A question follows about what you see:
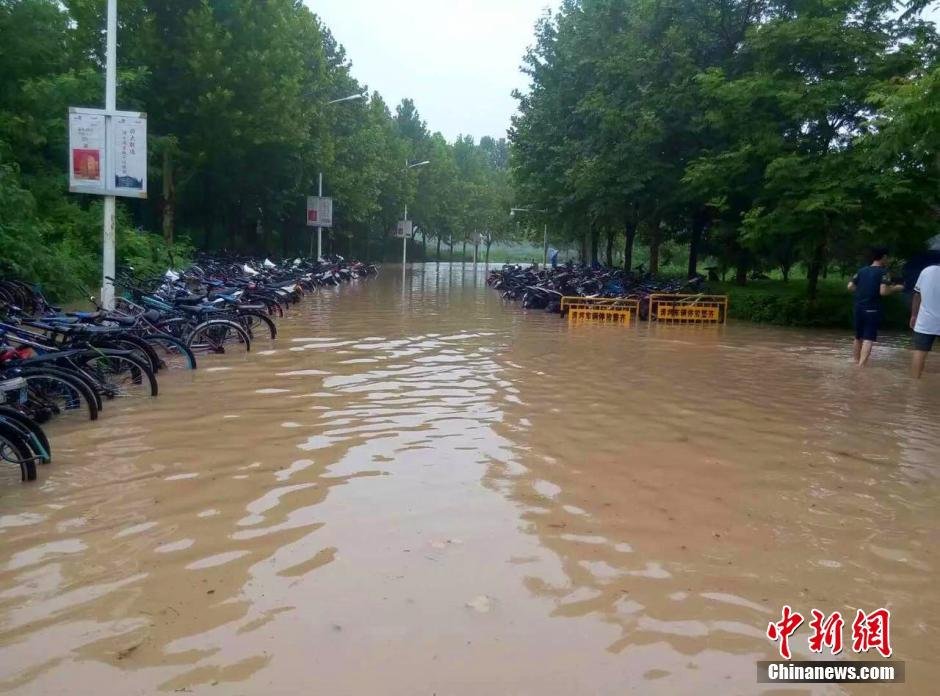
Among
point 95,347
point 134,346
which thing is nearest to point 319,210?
point 134,346

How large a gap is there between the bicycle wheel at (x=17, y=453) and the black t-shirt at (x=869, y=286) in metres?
10.2

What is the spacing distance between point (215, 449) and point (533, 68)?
85.5 feet

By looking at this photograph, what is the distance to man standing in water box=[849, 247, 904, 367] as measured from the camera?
33.6 feet

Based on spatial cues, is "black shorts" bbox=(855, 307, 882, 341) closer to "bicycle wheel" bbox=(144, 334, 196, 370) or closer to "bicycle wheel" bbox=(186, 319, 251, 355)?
"bicycle wheel" bbox=(186, 319, 251, 355)

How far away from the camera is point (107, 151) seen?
10750mm

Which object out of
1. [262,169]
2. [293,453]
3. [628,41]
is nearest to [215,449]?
[293,453]

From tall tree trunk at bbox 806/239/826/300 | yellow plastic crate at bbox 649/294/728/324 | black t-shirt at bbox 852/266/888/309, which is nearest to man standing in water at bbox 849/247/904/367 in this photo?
black t-shirt at bbox 852/266/888/309

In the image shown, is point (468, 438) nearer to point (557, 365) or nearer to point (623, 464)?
point (623, 464)

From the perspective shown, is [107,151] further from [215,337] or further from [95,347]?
[95,347]

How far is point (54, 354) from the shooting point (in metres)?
6.21

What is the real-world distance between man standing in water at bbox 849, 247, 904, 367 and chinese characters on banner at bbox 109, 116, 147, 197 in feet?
34.1

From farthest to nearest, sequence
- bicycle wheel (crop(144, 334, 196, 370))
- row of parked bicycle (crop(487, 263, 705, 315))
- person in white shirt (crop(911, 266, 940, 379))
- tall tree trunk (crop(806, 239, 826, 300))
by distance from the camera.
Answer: row of parked bicycle (crop(487, 263, 705, 315)) < tall tree trunk (crop(806, 239, 826, 300)) < person in white shirt (crop(911, 266, 940, 379)) < bicycle wheel (crop(144, 334, 196, 370))

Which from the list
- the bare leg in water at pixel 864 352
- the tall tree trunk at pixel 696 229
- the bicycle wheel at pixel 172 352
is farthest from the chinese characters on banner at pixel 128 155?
the tall tree trunk at pixel 696 229

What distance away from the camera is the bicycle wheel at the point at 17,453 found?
15.3 feet
